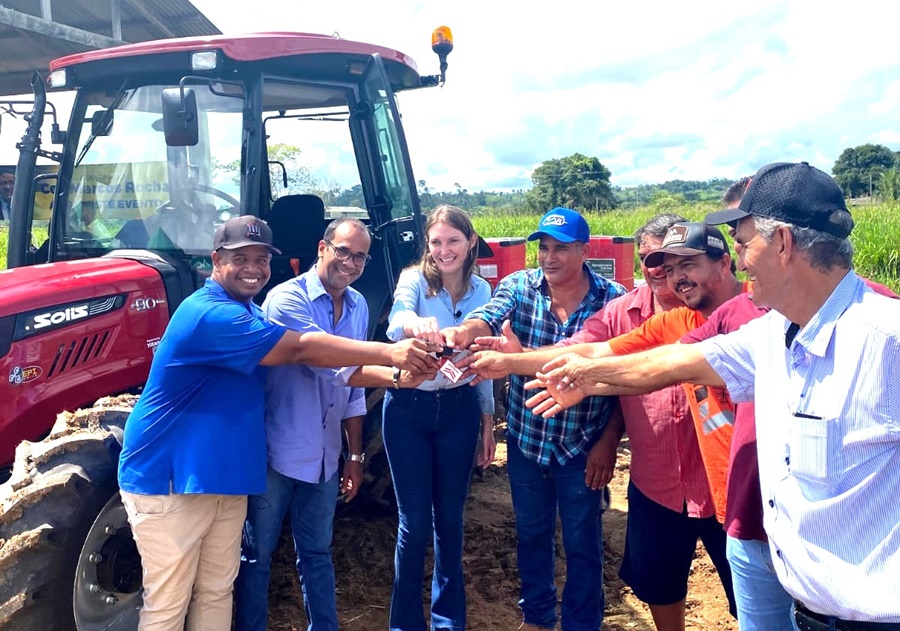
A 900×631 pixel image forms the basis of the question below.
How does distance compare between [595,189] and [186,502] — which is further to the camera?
[595,189]

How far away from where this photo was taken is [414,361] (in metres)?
2.85

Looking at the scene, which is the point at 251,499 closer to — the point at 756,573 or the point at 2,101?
the point at 756,573

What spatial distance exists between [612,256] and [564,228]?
390 cm

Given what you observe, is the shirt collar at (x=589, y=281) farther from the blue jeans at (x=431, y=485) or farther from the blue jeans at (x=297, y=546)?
the blue jeans at (x=297, y=546)

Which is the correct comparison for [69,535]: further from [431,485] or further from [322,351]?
[431,485]

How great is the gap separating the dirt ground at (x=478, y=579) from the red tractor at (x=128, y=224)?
3.66 ft

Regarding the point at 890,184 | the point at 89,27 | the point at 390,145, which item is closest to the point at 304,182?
the point at 390,145

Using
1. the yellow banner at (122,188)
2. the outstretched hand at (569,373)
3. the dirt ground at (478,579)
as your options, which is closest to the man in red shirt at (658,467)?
the outstretched hand at (569,373)

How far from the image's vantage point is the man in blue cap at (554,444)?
9.84 feet

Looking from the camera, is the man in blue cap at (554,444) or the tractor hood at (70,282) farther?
the man in blue cap at (554,444)

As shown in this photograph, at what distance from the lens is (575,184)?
36.0 metres

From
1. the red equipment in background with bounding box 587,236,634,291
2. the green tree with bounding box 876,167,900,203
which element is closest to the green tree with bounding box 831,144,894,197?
the green tree with bounding box 876,167,900,203

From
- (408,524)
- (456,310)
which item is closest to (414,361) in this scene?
(456,310)

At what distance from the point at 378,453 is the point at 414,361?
5.02 ft
